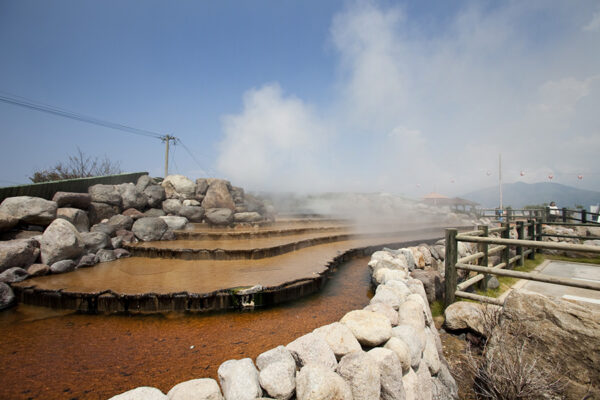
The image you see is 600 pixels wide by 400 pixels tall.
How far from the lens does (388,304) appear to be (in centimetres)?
336

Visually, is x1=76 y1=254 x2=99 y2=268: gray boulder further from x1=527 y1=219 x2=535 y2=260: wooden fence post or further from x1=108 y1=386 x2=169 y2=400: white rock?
x1=527 y1=219 x2=535 y2=260: wooden fence post

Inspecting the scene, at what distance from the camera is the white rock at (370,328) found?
8.20 feet

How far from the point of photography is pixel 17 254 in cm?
527

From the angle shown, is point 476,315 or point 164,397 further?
point 476,315

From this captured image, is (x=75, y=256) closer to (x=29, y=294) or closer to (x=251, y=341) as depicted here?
(x=29, y=294)

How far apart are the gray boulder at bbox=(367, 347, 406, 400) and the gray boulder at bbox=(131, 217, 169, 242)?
8638 mm

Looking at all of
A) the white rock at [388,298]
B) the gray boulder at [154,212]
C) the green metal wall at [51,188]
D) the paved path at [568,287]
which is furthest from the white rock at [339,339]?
the green metal wall at [51,188]

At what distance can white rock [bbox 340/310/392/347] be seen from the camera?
2500 millimetres

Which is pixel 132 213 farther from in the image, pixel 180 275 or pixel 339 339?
pixel 339 339

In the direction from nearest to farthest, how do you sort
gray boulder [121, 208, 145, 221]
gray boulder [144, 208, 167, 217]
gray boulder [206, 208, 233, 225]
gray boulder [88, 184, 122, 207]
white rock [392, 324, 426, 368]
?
white rock [392, 324, 426, 368], gray boulder [88, 184, 122, 207], gray boulder [121, 208, 145, 221], gray boulder [144, 208, 167, 217], gray boulder [206, 208, 233, 225]

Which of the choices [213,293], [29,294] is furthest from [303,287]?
[29,294]

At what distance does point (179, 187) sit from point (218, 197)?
201cm

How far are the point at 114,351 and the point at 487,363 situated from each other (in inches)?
158

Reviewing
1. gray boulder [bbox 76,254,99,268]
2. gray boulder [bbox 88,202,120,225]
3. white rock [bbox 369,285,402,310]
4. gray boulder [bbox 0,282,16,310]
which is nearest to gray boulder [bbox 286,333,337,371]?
white rock [bbox 369,285,402,310]
